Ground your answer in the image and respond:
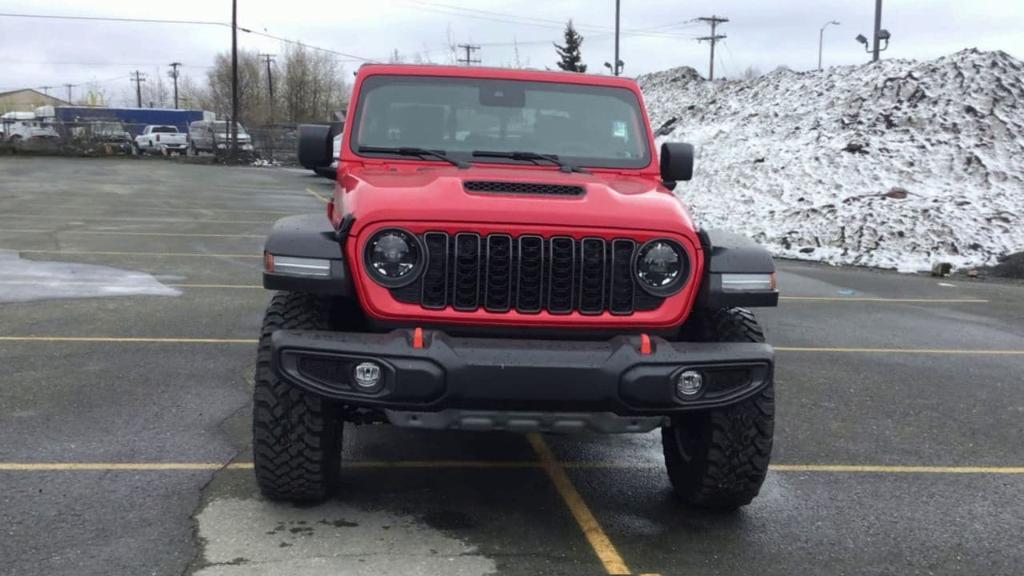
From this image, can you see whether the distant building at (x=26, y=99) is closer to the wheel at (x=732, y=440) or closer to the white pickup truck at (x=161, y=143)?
the white pickup truck at (x=161, y=143)

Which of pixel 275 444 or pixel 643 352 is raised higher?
pixel 643 352

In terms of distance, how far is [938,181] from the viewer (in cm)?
1911

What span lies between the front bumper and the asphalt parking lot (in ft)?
2.05

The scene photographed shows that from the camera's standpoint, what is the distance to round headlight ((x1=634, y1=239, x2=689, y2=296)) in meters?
3.87

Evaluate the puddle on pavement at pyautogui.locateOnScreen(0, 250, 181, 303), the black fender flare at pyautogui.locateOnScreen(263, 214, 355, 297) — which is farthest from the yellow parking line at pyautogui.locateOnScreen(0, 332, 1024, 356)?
the black fender flare at pyautogui.locateOnScreen(263, 214, 355, 297)

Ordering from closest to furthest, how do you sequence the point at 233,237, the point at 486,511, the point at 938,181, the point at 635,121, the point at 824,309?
the point at 486,511
the point at 635,121
the point at 824,309
the point at 233,237
the point at 938,181

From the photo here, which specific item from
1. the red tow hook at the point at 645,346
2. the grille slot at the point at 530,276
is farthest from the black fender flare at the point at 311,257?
the red tow hook at the point at 645,346

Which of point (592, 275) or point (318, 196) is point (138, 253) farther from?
point (318, 196)

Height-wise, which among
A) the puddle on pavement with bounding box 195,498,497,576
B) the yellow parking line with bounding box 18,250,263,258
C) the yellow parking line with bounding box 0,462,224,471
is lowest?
the puddle on pavement with bounding box 195,498,497,576

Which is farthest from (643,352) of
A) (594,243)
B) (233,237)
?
(233,237)

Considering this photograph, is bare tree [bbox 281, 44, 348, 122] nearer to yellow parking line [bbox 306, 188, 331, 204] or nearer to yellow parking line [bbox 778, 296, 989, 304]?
yellow parking line [bbox 306, 188, 331, 204]

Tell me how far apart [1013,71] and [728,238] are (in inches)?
879

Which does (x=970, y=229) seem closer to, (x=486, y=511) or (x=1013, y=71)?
(x=1013, y=71)

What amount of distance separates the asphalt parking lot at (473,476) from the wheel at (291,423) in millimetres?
210
